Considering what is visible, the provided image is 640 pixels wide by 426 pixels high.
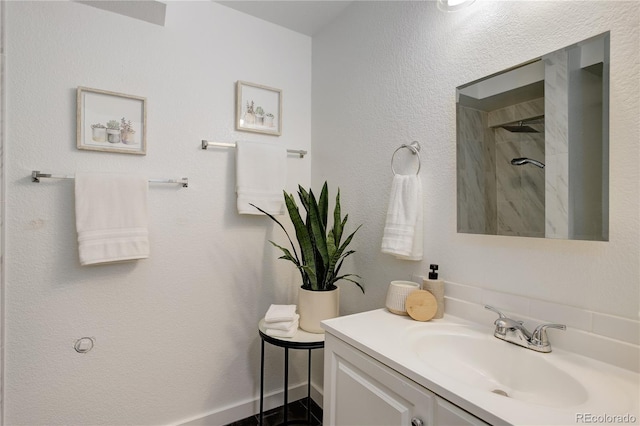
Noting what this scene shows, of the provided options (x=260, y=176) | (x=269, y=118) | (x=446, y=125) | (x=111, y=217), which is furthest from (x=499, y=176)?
(x=111, y=217)

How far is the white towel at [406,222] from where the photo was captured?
4.36ft

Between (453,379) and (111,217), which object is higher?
(111,217)

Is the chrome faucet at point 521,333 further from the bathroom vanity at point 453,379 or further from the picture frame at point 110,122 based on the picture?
the picture frame at point 110,122

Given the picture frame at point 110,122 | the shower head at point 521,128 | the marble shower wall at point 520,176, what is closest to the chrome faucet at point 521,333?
the marble shower wall at point 520,176

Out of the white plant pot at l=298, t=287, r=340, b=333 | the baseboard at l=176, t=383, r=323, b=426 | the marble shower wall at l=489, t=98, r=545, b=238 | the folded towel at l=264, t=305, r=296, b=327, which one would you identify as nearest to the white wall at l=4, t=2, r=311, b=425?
the baseboard at l=176, t=383, r=323, b=426

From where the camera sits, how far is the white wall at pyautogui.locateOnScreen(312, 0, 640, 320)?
2.81 feet

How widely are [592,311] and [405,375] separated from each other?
1.84ft

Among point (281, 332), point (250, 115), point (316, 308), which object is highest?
point (250, 115)

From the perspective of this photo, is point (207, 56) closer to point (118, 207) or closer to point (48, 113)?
point (48, 113)

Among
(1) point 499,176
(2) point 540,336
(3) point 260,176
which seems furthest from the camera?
Result: (3) point 260,176

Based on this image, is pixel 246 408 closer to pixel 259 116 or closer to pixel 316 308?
pixel 316 308

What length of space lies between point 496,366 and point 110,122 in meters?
1.85

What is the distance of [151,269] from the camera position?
5.35 feet

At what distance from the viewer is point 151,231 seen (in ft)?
5.34
